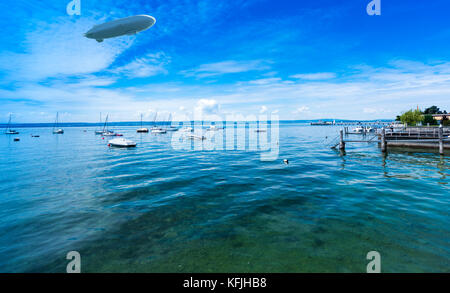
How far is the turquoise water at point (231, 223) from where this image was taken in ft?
22.1

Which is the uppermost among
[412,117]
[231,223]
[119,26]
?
[119,26]

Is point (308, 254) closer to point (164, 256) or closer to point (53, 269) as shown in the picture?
point (164, 256)

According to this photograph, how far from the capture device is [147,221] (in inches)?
376

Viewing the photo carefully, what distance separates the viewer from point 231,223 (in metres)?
9.25

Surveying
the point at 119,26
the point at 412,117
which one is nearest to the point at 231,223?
the point at 119,26

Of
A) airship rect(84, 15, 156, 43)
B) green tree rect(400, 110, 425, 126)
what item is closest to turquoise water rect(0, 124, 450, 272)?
airship rect(84, 15, 156, 43)

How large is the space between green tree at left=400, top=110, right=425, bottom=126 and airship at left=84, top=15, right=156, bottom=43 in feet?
199

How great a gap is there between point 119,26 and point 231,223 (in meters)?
21.2

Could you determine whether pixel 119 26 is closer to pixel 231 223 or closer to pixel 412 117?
pixel 231 223

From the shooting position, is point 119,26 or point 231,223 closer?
point 231,223

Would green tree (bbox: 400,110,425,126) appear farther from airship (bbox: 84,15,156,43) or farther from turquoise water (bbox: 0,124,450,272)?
airship (bbox: 84,15,156,43)

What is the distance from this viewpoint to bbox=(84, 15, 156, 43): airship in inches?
754
